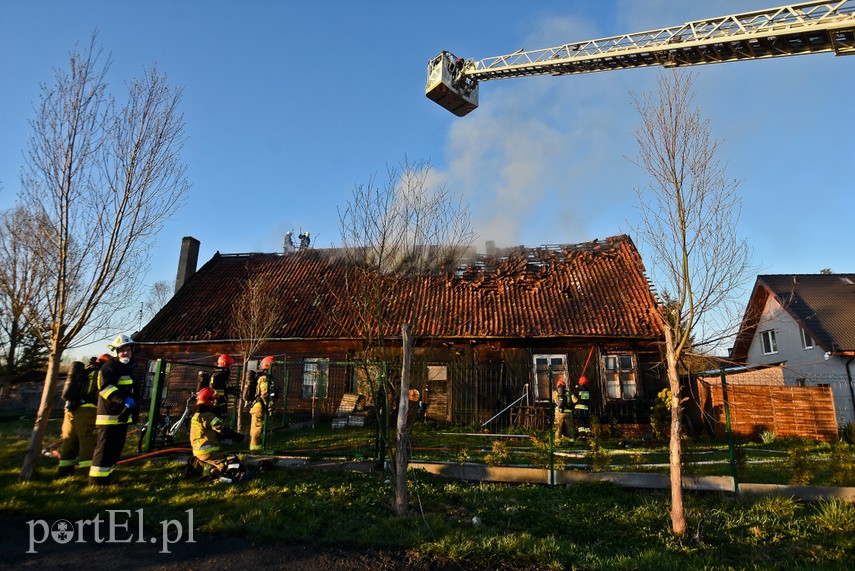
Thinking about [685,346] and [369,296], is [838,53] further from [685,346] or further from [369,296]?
[369,296]

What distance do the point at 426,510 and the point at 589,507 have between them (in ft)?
7.16

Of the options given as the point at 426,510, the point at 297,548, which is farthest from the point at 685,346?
the point at 297,548

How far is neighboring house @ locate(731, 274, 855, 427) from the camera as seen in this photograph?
17.2 meters

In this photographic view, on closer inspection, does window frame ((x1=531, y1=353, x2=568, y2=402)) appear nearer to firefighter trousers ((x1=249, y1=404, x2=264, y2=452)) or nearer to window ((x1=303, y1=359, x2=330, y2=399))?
window ((x1=303, y1=359, x2=330, y2=399))

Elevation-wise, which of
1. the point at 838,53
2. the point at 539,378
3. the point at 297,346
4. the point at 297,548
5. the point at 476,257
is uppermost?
the point at 838,53

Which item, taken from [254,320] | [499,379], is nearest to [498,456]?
[499,379]

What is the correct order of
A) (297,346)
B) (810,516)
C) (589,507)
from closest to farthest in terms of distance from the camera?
(810,516) < (589,507) < (297,346)

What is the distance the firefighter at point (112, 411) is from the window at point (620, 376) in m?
12.6

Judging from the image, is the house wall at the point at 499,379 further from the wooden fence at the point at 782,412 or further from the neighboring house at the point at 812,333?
the neighboring house at the point at 812,333

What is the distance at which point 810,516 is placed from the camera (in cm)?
569

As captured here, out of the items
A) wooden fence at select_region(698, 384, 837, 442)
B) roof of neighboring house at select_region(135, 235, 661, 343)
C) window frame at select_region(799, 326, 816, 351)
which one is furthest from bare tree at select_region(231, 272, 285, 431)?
window frame at select_region(799, 326, 816, 351)

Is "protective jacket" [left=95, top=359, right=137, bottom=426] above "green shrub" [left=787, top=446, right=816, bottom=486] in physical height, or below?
above

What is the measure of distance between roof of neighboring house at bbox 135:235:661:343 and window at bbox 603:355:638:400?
92 centimetres

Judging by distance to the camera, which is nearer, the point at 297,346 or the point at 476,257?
the point at 297,346
